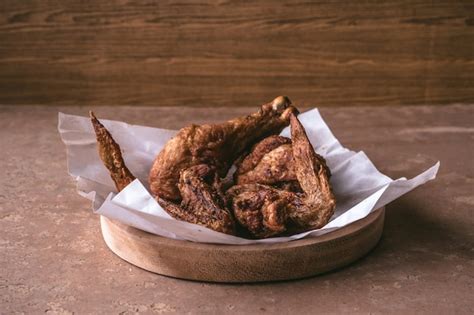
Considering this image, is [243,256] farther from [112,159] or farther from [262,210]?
[112,159]

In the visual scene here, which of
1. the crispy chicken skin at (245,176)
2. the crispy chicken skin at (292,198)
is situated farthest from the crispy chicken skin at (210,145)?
the crispy chicken skin at (292,198)

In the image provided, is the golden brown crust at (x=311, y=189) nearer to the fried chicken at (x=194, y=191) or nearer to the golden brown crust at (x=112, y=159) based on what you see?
the fried chicken at (x=194, y=191)

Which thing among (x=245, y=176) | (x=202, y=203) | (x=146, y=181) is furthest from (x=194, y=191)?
(x=146, y=181)

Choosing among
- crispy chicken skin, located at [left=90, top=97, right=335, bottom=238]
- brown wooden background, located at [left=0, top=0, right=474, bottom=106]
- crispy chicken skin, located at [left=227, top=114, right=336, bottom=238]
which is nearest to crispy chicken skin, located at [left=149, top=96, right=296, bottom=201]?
crispy chicken skin, located at [left=90, top=97, right=335, bottom=238]

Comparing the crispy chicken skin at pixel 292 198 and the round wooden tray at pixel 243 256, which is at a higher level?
the crispy chicken skin at pixel 292 198

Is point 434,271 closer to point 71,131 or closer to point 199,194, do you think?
point 199,194

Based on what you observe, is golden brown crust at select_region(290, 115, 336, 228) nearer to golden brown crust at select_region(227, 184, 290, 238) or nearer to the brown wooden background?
golden brown crust at select_region(227, 184, 290, 238)

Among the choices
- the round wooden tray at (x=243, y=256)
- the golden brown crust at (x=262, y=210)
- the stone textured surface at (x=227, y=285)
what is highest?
the golden brown crust at (x=262, y=210)
